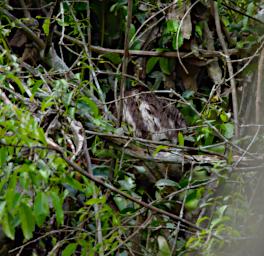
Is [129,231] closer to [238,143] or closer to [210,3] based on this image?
[238,143]

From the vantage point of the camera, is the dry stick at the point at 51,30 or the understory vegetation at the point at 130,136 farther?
the dry stick at the point at 51,30

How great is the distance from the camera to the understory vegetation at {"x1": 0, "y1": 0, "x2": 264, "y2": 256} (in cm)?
102

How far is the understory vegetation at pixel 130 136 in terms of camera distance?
102 centimetres

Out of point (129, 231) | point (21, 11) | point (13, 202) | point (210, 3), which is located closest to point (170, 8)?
point (210, 3)

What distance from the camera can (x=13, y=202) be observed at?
92 cm

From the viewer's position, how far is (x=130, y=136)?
1521 millimetres

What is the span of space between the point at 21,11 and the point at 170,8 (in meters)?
0.53

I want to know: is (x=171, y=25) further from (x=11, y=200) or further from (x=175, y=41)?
(x=11, y=200)

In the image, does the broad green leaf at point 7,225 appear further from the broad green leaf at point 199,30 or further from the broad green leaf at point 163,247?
the broad green leaf at point 199,30

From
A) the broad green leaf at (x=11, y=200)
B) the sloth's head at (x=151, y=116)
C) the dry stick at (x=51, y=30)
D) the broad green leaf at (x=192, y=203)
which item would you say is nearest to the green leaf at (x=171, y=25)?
the sloth's head at (x=151, y=116)

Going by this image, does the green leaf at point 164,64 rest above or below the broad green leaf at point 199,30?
below

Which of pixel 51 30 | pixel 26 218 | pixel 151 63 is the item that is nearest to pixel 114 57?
pixel 151 63

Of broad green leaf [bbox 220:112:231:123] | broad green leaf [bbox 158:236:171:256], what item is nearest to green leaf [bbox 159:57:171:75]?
broad green leaf [bbox 220:112:231:123]

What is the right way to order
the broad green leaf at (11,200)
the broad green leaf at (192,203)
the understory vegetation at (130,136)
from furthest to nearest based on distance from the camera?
the broad green leaf at (192,203), the understory vegetation at (130,136), the broad green leaf at (11,200)
